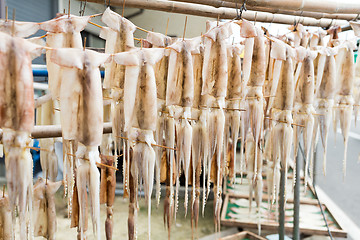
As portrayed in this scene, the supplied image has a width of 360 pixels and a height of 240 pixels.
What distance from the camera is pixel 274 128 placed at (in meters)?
1.21

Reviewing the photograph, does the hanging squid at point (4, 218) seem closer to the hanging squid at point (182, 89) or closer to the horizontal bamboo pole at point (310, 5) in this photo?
the hanging squid at point (182, 89)

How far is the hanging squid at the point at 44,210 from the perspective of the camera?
118 cm

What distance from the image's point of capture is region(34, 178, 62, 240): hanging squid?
118cm

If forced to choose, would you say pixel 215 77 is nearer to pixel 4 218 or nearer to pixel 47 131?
pixel 47 131

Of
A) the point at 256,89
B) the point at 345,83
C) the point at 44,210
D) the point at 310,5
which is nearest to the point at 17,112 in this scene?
the point at 44,210

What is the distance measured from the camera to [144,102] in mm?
870

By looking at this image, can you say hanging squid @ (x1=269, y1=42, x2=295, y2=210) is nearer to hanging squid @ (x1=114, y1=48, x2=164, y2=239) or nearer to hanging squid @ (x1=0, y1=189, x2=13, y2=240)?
hanging squid @ (x1=114, y1=48, x2=164, y2=239)

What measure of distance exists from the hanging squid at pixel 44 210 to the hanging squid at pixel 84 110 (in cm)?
49

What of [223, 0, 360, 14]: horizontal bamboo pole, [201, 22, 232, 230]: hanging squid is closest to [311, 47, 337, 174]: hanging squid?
[223, 0, 360, 14]: horizontal bamboo pole

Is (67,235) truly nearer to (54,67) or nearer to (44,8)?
(44,8)

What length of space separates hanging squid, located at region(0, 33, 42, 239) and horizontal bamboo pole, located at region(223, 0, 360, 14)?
81cm

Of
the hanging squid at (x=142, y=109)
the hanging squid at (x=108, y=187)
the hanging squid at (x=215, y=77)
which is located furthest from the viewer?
the hanging squid at (x=108, y=187)

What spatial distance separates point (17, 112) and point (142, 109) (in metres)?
0.33

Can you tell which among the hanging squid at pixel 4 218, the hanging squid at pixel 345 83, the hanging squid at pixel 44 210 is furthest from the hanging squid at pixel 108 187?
the hanging squid at pixel 345 83
